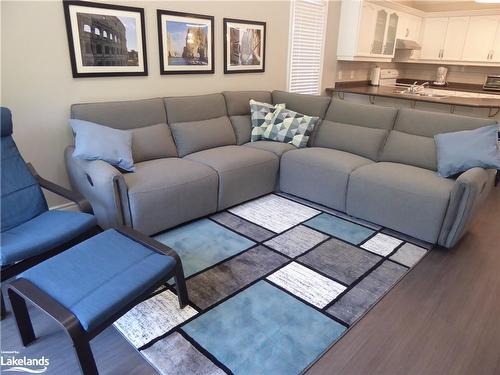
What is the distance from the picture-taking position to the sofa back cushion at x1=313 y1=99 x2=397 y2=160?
3.24 metres

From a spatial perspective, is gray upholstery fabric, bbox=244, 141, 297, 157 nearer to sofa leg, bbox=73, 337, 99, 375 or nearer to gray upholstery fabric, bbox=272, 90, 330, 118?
gray upholstery fabric, bbox=272, 90, 330, 118

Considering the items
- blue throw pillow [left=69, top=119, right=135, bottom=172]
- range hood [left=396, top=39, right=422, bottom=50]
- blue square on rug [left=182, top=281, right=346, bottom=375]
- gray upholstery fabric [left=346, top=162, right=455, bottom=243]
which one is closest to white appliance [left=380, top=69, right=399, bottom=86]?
range hood [left=396, top=39, right=422, bottom=50]

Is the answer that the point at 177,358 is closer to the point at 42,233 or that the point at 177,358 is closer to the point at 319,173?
the point at 42,233

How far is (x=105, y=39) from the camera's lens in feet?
9.28

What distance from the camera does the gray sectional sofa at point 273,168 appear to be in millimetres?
2443

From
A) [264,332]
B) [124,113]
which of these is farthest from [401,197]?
[124,113]

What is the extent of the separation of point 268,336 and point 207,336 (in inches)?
12.4

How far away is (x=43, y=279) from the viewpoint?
153 cm

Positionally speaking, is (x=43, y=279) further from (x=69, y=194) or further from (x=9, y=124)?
(x=9, y=124)

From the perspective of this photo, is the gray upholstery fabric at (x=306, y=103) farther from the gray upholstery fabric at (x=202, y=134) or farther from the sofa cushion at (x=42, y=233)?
the sofa cushion at (x=42, y=233)

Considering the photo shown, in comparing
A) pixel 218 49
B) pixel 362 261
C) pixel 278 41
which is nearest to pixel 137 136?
pixel 218 49

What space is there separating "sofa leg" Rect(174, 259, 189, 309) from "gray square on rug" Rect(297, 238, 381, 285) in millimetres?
879

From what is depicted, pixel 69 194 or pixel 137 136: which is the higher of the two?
pixel 137 136

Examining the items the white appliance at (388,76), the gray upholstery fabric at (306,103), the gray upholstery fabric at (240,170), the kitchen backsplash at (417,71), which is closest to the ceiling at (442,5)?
the kitchen backsplash at (417,71)
